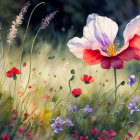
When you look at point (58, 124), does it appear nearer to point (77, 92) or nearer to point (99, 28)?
point (77, 92)

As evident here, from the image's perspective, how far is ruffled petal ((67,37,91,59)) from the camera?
5.07ft

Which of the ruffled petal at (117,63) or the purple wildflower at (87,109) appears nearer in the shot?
the ruffled petal at (117,63)

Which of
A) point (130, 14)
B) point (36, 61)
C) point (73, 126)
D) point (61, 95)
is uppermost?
point (130, 14)

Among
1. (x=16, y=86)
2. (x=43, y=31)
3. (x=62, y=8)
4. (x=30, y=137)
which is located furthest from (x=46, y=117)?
(x=62, y=8)

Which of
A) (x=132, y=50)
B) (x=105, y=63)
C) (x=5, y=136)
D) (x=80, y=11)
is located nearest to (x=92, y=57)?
(x=105, y=63)

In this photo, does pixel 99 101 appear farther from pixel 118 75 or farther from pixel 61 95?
pixel 118 75

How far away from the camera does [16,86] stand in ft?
5.74

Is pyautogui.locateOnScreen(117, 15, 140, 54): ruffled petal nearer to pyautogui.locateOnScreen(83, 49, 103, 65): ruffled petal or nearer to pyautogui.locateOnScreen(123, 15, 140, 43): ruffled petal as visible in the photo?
pyautogui.locateOnScreen(123, 15, 140, 43): ruffled petal

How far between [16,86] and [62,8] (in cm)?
242

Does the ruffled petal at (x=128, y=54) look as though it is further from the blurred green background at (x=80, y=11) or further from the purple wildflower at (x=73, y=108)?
the blurred green background at (x=80, y=11)

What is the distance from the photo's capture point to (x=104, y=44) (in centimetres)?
163

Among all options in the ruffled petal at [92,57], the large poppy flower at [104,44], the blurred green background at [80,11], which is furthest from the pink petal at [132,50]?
the blurred green background at [80,11]

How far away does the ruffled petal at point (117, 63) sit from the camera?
1502 millimetres

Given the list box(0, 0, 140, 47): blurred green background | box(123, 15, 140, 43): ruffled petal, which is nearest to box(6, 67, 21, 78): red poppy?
box(123, 15, 140, 43): ruffled petal
